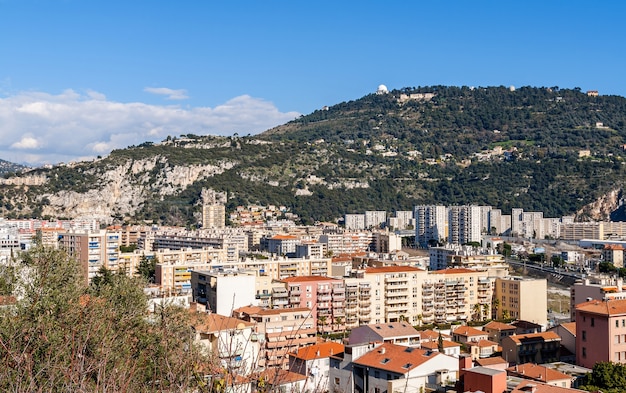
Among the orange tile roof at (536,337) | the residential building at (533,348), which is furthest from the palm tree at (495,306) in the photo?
the residential building at (533,348)

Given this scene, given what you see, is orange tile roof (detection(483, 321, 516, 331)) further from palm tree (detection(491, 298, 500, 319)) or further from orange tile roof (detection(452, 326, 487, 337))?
palm tree (detection(491, 298, 500, 319))

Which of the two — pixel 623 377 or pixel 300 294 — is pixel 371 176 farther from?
pixel 623 377

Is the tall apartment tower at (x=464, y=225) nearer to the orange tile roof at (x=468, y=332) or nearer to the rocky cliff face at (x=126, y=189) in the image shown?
the rocky cliff face at (x=126, y=189)

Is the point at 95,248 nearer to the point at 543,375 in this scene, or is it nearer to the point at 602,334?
the point at 602,334

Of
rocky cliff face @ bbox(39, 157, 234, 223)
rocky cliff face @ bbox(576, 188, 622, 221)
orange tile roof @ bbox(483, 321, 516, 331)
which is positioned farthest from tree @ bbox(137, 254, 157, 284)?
rocky cliff face @ bbox(576, 188, 622, 221)

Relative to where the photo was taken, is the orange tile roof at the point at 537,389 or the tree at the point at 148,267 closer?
the orange tile roof at the point at 537,389

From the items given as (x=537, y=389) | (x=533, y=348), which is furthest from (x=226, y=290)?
(x=537, y=389)

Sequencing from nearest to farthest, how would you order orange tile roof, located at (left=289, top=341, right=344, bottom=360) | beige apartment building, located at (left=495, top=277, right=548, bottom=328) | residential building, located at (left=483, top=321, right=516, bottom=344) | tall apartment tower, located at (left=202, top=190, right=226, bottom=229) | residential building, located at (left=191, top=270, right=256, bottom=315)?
orange tile roof, located at (left=289, top=341, right=344, bottom=360) < residential building, located at (left=483, top=321, right=516, bottom=344) < residential building, located at (left=191, top=270, right=256, bottom=315) < beige apartment building, located at (left=495, top=277, right=548, bottom=328) < tall apartment tower, located at (left=202, top=190, right=226, bottom=229)
